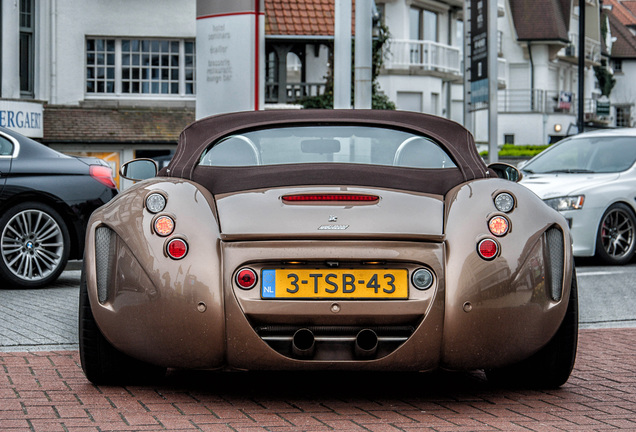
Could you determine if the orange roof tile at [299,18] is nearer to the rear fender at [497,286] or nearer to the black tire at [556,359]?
the black tire at [556,359]

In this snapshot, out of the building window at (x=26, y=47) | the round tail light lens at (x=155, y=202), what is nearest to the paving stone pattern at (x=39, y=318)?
the round tail light lens at (x=155, y=202)

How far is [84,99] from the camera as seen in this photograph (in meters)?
29.8

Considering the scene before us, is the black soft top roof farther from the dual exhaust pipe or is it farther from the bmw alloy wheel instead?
the bmw alloy wheel

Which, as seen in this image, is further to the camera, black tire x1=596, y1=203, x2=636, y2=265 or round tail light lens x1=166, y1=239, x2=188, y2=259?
black tire x1=596, y1=203, x2=636, y2=265

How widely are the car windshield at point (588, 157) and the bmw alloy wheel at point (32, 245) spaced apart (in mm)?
6390

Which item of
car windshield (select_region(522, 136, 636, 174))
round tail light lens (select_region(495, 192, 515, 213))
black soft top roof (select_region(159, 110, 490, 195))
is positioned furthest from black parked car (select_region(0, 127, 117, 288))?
car windshield (select_region(522, 136, 636, 174))

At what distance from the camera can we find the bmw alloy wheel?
31.3 ft

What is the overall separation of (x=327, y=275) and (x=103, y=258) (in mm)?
1023

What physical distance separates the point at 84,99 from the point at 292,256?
26344 mm

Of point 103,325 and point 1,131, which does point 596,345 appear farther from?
point 1,131

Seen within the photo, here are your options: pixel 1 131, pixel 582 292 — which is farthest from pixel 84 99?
pixel 582 292

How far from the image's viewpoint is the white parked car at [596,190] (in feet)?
40.4

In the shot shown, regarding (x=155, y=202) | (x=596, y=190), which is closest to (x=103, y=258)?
(x=155, y=202)

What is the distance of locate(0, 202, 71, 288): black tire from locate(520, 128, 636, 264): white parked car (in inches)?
215
